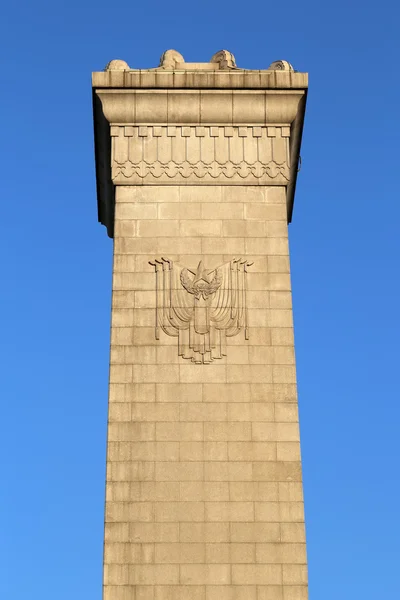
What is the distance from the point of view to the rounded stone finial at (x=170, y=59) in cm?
3167

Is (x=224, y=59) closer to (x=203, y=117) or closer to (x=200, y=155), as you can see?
(x=203, y=117)

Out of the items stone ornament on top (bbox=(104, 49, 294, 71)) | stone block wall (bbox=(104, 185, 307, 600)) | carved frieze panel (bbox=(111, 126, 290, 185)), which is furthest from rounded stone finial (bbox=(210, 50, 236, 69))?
stone block wall (bbox=(104, 185, 307, 600))

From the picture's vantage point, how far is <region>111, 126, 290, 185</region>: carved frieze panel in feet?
100.0

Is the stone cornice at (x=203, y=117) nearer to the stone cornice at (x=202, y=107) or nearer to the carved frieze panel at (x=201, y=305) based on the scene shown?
the stone cornice at (x=202, y=107)

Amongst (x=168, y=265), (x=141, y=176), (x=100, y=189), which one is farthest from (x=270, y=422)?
(x=100, y=189)

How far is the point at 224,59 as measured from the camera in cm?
3159

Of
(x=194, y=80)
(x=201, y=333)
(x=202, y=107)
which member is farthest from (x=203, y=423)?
(x=194, y=80)

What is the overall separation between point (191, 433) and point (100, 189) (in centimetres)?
880

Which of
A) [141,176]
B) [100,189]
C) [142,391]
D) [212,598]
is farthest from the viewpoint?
[100,189]

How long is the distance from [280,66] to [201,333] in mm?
7715

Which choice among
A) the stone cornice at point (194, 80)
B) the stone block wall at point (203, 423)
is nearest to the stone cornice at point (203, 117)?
the stone cornice at point (194, 80)

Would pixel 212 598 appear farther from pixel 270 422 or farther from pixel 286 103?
pixel 286 103

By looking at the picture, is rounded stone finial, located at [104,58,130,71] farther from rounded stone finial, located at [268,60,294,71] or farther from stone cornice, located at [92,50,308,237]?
rounded stone finial, located at [268,60,294,71]

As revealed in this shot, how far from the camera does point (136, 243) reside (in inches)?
1171
